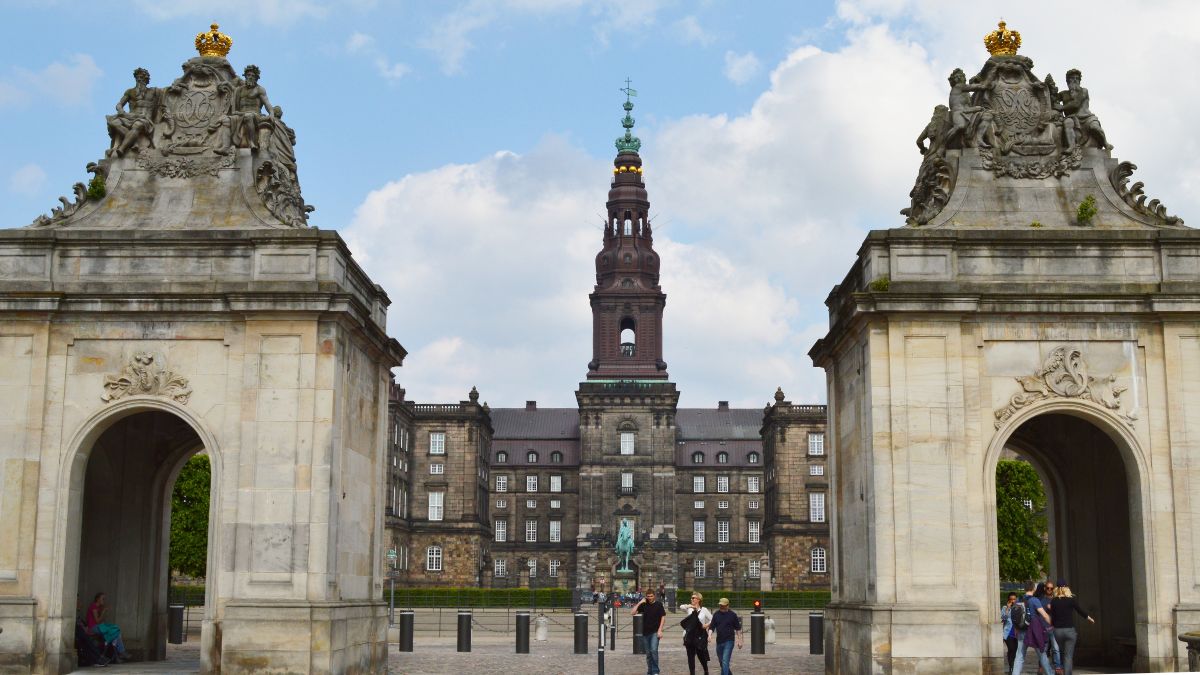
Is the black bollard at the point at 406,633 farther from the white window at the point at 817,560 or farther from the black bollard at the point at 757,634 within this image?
the white window at the point at 817,560

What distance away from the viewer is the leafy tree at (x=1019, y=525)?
68312 millimetres

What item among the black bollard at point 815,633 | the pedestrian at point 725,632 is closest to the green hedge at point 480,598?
the black bollard at point 815,633

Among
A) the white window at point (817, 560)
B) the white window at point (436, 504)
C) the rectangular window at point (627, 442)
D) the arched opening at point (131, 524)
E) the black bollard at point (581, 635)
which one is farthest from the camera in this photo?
the rectangular window at point (627, 442)

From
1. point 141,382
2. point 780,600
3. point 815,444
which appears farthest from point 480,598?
point 141,382

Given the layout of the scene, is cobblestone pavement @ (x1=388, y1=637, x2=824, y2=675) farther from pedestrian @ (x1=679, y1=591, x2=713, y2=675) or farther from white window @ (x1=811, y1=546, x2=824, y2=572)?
white window @ (x1=811, y1=546, x2=824, y2=572)

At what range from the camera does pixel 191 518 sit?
7244 centimetres

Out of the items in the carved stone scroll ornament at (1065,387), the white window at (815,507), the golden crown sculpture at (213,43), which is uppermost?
the golden crown sculpture at (213,43)

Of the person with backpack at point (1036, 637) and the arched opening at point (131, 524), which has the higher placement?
the arched opening at point (131, 524)

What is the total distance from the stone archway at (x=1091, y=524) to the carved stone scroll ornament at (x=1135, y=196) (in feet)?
14.1

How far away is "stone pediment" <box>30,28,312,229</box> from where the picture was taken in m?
27.6

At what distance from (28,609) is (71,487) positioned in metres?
2.31

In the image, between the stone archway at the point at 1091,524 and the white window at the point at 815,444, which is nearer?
the stone archway at the point at 1091,524

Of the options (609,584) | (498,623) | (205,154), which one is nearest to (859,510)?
(205,154)

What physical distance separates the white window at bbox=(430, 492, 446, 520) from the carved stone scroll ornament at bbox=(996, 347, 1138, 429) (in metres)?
113
